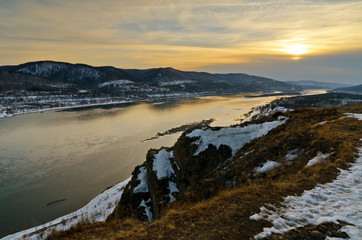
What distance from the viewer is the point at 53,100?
18638 centimetres

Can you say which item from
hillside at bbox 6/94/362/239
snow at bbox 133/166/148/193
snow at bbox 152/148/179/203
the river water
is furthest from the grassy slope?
the river water

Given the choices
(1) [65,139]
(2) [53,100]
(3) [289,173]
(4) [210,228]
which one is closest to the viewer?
(4) [210,228]

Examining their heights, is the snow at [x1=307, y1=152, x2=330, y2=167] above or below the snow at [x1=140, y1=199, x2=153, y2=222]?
above

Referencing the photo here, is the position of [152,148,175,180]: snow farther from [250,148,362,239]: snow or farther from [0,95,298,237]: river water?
[250,148,362,239]: snow

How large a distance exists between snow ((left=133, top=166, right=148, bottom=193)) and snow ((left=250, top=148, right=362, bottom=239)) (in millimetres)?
15295

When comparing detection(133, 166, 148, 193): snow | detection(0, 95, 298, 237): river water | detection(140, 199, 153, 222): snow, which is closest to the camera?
detection(140, 199, 153, 222): snow

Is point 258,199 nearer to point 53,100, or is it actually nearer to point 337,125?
point 337,125

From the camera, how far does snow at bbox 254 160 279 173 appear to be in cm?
940

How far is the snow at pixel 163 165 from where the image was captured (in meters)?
19.1

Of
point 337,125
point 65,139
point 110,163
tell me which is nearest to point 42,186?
point 110,163

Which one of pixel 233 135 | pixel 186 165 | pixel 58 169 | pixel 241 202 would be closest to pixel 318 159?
pixel 241 202

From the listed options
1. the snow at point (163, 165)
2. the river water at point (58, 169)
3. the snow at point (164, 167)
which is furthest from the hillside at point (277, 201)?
the river water at point (58, 169)

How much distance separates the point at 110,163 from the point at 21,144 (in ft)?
115

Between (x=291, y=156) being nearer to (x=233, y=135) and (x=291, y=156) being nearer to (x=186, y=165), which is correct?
(x=233, y=135)
